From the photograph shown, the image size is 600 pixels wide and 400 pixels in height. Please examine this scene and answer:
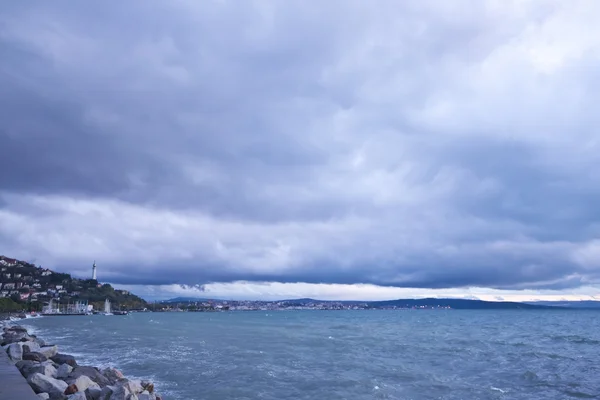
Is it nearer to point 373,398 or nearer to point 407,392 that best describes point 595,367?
point 407,392

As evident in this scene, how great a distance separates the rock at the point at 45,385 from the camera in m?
16.6

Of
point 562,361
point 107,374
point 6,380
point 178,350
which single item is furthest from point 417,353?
point 6,380

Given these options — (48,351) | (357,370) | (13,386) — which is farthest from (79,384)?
(357,370)

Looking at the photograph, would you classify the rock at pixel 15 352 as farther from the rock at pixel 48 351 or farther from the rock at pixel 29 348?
the rock at pixel 48 351

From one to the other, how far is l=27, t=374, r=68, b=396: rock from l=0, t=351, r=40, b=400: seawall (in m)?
0.38

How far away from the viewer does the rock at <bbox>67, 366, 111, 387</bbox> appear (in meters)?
19.8

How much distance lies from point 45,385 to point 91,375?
3.84 metres

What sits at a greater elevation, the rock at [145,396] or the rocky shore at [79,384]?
the rocky shore at [79,384]

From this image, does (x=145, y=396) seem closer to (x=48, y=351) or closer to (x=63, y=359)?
(x=63, y=359)

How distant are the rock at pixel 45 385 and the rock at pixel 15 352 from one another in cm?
786

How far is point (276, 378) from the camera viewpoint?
2548 centimetres

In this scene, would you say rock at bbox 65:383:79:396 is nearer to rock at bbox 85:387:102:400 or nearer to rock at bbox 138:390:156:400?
rock at bbox 85:387:102:400

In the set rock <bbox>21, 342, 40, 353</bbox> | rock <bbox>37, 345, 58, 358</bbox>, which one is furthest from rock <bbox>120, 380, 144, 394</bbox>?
rock <bbox>21, 342, 40, 353</bbox>

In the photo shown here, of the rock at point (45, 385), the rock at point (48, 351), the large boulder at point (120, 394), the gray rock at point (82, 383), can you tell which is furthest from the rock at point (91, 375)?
the rock at point (48, 351)
